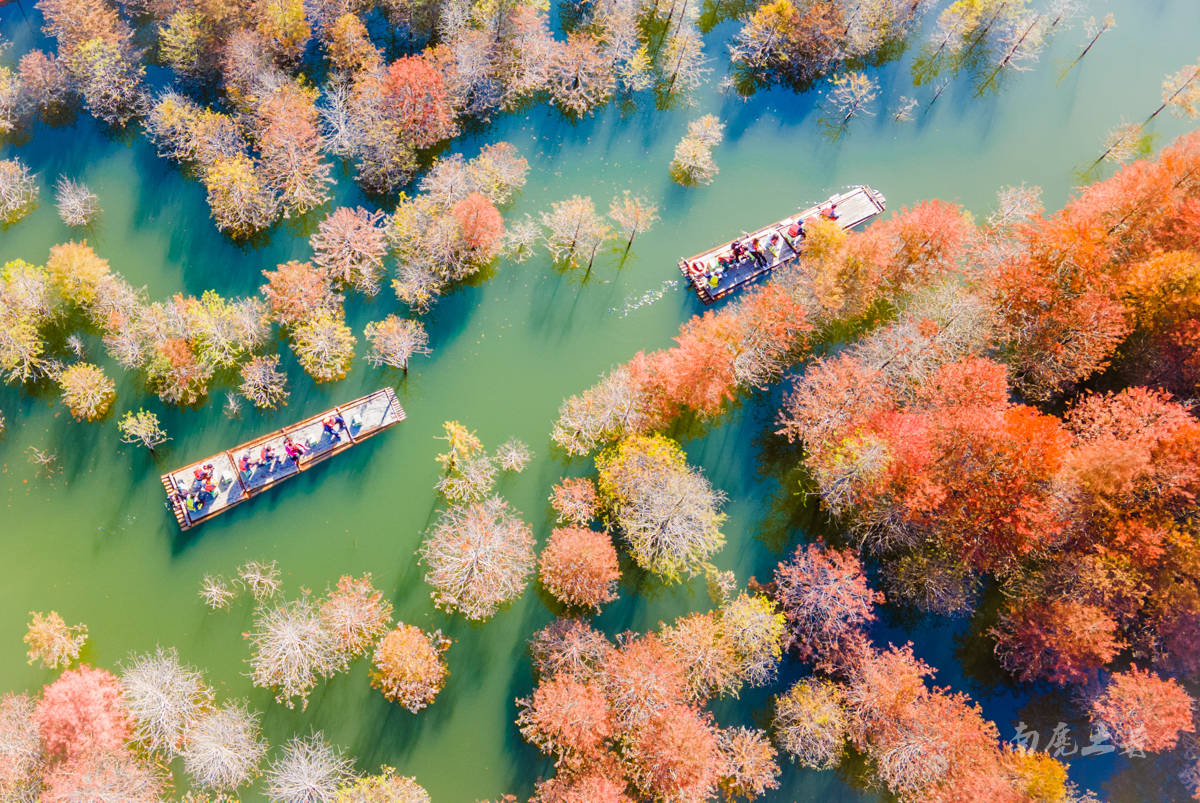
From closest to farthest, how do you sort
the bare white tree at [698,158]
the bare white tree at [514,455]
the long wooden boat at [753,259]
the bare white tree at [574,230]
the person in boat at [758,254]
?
the bare white tree at [514,455], the bare white tree at [574,230], the long wooden boat at [753,259], the person in boat at [758,254], the bare white tree at [698,158]

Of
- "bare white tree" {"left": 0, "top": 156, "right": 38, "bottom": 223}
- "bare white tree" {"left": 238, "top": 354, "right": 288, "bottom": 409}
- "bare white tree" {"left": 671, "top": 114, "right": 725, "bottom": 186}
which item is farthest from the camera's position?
"bare white tree" {"left": 671, "top": 114, "right": 725, "bottom": 186}

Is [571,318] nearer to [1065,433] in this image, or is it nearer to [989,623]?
[1065,433]

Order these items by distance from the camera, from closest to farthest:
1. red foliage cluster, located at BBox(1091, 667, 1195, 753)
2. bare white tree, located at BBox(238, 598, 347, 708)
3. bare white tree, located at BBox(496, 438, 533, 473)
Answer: bare white tree, located at BBox(238, 598, 347, 708) < red foliage cluster, located at BBox(1091, 667, 1195, 753) < bare white tree, located at BBox(496, 438, 533, 473)

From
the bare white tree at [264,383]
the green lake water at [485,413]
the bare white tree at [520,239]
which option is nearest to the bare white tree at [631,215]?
the green lake water at [485,413]

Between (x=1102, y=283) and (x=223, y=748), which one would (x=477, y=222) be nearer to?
(x=223, y=748)

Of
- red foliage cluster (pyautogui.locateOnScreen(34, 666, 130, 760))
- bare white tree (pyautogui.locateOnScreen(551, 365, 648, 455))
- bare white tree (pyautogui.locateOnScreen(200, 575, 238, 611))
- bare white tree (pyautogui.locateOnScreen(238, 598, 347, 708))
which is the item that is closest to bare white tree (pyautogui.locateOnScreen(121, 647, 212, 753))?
red foliage cluster (pyautogui.locateOnScreen(34, 666, 130, 760))

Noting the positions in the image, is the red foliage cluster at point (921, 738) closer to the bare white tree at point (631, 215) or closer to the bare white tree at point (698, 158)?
the bare white tree at point (631, 215)

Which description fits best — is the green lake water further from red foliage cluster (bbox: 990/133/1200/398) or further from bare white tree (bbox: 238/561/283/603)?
red foliage cluster (bbox: 990/133/1200/398)
